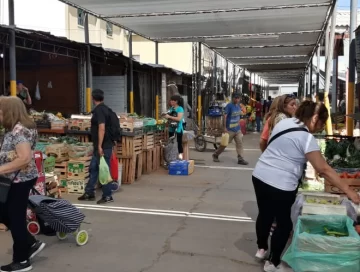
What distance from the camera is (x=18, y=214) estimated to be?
159 inches

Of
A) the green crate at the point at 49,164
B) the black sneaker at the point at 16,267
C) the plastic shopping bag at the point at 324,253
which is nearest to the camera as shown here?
the plastic shopping bag at the point at 324,253

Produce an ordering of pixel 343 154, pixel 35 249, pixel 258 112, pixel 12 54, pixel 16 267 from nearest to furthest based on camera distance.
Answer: pixel 16 267 < pixel 35 249 < pixel 343 154 < pixel 12 54 < pixel 258 112

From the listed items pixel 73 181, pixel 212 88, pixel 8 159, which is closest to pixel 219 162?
pixel 73 181

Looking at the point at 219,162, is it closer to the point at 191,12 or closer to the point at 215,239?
the point at 191,12

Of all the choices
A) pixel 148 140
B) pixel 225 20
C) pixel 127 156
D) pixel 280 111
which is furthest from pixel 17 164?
pixel 225 20

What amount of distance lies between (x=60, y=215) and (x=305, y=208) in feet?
8.42

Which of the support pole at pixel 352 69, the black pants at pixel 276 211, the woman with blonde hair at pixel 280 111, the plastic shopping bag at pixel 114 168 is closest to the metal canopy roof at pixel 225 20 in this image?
the support pole at pixel 352 69

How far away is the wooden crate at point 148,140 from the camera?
30.5ft

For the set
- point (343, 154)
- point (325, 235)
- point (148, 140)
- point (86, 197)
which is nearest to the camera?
point (325, 235)

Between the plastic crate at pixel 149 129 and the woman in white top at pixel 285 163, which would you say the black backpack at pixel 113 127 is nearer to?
the plastic crate at pixel 149 129

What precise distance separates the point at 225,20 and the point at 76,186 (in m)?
6.73

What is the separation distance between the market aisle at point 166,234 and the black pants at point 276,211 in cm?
46

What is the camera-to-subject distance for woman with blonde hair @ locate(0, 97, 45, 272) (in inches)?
153

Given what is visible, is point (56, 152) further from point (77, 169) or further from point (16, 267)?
point (16, 267)
